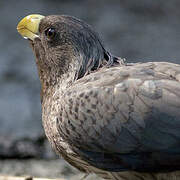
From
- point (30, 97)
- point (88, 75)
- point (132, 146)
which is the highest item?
point (88, 75)

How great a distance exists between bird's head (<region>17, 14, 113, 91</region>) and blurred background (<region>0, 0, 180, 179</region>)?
2513 millimetres

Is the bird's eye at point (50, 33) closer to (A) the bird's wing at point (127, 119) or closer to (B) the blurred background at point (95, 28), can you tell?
(A) the bird's wing at point (127, 119)

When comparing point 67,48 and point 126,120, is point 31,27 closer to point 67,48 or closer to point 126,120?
point 67,48

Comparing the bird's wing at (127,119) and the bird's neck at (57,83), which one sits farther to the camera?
the bird's neck at (57,83)

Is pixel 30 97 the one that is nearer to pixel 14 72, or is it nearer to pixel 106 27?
pixel 14 72

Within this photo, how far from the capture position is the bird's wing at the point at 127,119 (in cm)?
241

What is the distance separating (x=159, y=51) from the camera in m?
5.60

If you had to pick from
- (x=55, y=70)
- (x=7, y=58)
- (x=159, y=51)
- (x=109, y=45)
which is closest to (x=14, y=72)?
(x=7, y=58)

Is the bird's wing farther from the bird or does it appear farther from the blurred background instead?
the blurred background

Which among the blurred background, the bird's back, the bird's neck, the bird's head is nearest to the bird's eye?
the bird's head

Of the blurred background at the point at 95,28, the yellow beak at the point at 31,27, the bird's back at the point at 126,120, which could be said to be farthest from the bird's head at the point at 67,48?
the blurred background at the point at 95,28

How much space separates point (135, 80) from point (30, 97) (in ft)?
10.7

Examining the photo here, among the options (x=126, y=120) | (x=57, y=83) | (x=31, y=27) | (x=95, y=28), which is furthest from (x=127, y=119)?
(x=95, y=28)

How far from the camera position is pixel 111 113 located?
2.49 m
